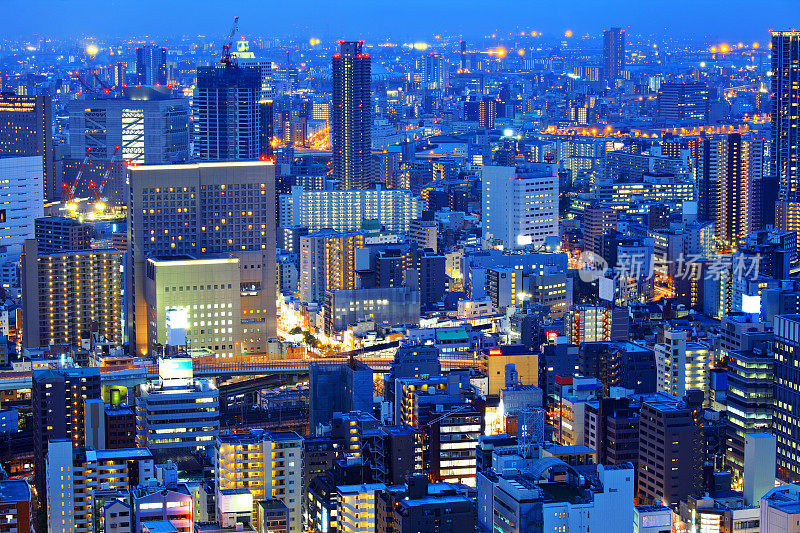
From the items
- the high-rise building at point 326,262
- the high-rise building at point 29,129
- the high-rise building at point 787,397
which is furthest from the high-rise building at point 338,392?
the high-rise building at point 29,129

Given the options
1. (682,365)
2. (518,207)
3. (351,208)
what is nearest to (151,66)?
(351,208)

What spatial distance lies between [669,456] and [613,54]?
155 ft

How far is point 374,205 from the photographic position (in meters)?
36.9

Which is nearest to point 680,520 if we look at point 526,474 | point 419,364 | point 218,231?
point 526,474

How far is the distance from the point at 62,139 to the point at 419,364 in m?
25.6

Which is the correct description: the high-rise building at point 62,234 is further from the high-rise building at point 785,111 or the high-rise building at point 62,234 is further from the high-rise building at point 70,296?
the high-rise building at point 785,111

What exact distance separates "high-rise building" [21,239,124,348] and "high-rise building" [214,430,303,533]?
967cm

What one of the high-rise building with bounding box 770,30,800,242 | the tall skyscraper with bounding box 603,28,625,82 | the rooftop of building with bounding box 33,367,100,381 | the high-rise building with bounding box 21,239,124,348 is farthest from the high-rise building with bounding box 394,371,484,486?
the tall skyscraper with bounding box 603,28,625,82

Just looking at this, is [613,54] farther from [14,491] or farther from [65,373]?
[14,491]

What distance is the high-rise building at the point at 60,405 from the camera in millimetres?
18609

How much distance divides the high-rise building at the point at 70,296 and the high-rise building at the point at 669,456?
11073 mm

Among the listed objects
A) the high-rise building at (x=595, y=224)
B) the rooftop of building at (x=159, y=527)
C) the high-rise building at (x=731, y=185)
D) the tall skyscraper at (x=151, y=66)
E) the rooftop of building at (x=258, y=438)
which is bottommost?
the rooftop of building at (x=159, y=527)

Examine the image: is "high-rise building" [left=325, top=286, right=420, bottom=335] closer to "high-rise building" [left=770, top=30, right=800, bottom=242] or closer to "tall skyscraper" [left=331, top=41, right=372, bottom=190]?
"high-rise building" [left=770, top=30, right=800, bottom=242]

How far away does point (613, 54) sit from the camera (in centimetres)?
6262
